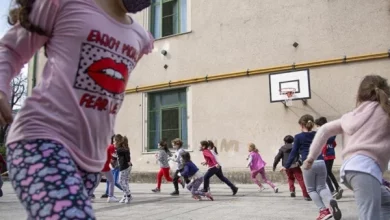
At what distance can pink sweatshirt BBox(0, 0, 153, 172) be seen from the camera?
5.82ft

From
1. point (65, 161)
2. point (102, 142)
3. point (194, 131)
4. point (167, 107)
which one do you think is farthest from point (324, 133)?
point (167, 107)

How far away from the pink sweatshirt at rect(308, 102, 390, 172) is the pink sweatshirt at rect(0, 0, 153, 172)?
2.26m

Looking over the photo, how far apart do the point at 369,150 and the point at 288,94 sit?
33.7 ft

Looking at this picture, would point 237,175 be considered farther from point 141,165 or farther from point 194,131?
point 141,165

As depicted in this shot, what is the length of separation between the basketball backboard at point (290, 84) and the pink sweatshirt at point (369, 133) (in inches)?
392

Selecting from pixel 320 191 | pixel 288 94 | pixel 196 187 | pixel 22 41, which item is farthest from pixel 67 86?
pixel 288 94

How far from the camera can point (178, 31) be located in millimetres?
16562

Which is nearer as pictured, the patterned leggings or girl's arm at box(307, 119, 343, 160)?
the patterned leggings

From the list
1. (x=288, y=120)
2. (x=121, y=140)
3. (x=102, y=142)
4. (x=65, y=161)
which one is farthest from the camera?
(x=288, y=120)

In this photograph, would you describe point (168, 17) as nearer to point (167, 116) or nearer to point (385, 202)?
point (167, 116)

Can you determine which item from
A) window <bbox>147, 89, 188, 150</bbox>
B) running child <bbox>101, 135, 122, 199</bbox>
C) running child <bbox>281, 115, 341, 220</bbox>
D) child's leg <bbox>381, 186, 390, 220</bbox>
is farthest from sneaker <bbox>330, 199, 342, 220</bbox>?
window <bbox>147, 89, 188, 150</bbox>

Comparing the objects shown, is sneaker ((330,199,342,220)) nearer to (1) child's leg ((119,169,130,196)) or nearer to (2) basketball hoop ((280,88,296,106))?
(1) child's leg ((119,169,130,196))

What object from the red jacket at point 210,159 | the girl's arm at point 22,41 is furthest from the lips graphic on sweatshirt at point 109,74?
the red jacket at point 210,159

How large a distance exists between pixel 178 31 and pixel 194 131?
4.26m
